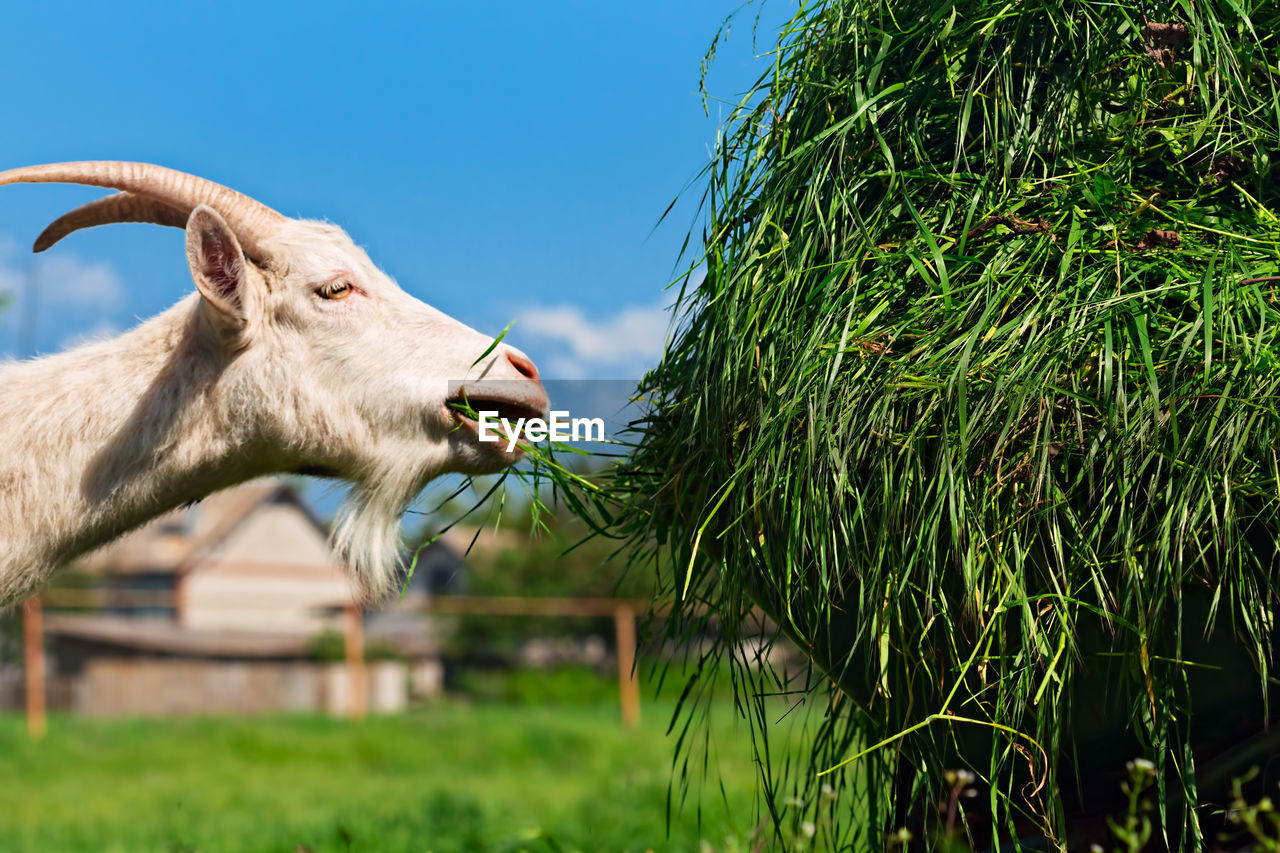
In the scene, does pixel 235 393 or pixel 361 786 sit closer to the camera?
pixel 235 393

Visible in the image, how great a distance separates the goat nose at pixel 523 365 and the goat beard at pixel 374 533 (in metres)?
0.30

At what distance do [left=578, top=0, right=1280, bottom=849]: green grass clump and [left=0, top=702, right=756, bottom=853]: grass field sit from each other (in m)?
1.16

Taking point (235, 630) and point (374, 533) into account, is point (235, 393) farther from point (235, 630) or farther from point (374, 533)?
point (235, 630)

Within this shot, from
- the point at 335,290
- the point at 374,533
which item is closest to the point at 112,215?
the point at 335,290

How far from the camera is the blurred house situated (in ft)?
67.1

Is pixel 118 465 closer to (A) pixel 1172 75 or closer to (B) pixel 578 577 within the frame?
(A) pixel 1172 75

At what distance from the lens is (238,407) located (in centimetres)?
228

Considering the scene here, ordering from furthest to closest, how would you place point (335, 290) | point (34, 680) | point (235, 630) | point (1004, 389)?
point (235, 630)
point (34, 680)
point (335, 290)
point (1004, 389)

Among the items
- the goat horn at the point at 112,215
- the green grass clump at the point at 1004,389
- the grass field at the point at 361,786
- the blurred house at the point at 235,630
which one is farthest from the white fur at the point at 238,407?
the blurred house at the point at 235,630


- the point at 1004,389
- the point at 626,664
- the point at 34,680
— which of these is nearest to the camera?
the point at 1004,389

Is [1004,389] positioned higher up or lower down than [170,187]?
lower down

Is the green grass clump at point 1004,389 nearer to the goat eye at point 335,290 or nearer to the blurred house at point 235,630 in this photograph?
the goat eye at point 335,290

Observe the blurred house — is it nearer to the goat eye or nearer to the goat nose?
the goat eye

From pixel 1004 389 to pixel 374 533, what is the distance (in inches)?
56.4
